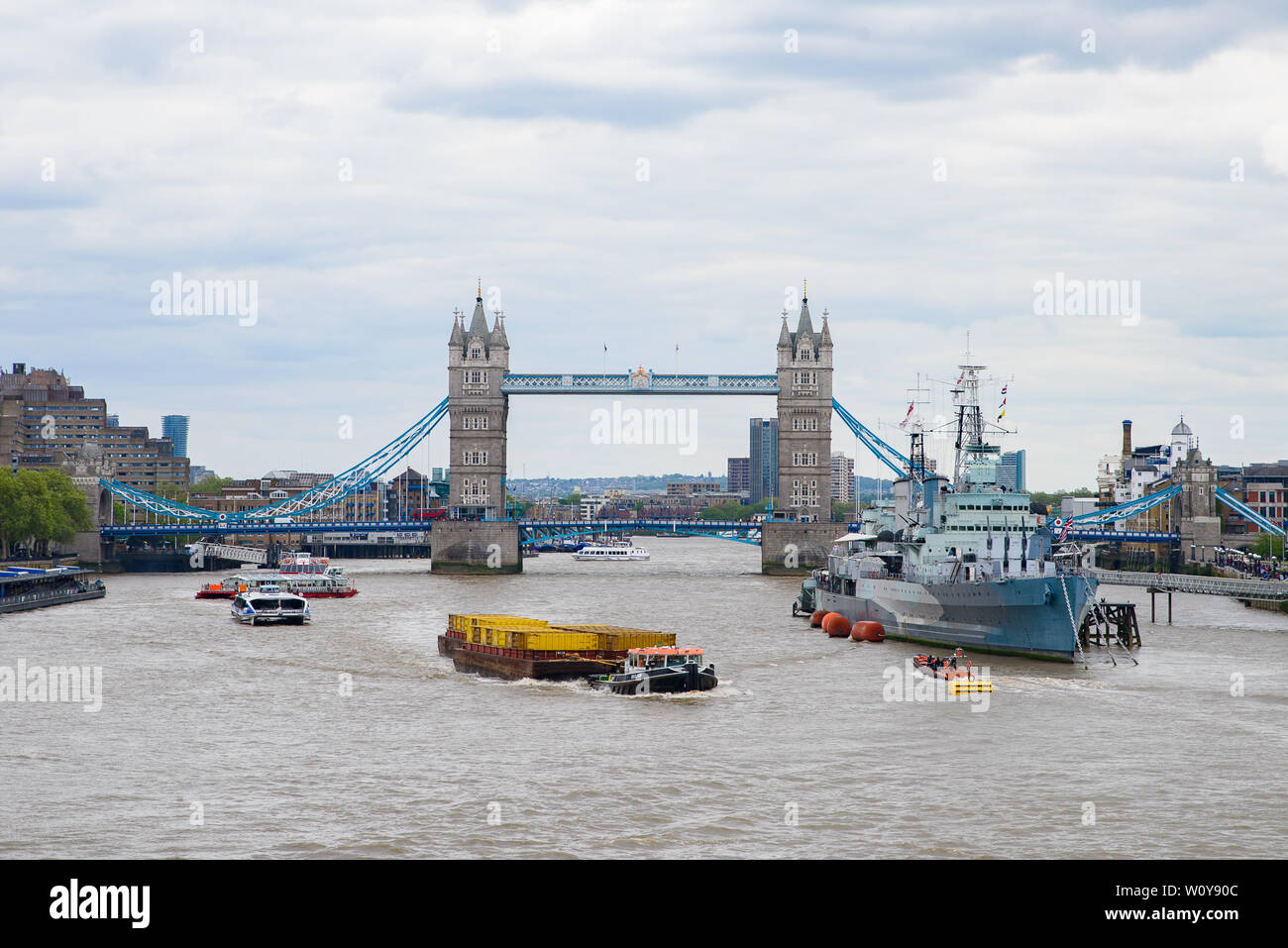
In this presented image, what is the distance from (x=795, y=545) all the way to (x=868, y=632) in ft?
186

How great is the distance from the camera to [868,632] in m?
53.2

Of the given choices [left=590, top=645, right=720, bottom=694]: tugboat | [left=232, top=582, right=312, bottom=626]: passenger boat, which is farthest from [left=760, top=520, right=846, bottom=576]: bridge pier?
[left=590, top=645, right=720, bottom=694]: tugboat

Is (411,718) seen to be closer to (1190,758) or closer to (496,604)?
(1190,758)

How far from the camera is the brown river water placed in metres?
21.9

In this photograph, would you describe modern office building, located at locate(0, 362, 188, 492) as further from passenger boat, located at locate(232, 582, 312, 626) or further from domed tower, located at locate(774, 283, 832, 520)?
passenger boat, located at locate(232, 582, 312, 626)

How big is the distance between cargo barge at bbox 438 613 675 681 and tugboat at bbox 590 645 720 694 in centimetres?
211

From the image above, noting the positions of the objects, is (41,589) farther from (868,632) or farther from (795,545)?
(795,545)

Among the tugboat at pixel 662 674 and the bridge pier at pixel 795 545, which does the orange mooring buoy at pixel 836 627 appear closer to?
the tugboat at pixel 662 674

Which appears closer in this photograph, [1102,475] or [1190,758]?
[1190,758]

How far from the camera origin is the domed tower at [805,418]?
388 feet

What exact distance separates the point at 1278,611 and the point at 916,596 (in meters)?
27.1

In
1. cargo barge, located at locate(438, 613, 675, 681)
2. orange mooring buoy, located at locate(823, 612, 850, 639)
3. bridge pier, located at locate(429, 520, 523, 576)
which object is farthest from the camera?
bridge pier, located at locate(429, 520, 523, 576)

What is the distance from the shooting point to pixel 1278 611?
68.3 m

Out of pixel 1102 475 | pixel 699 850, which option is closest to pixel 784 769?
pixel 699 850
